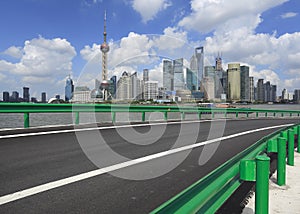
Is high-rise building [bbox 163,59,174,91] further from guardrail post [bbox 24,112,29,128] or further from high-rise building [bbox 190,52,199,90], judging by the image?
guardrail post [bbox 24,112,29,128]

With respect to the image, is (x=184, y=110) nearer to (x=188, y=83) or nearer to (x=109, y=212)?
(x=188, y=83)

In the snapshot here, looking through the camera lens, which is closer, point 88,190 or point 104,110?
point 88,190

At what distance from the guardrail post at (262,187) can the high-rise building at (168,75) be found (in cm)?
656

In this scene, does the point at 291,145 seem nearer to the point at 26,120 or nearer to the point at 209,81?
the point at 209,81

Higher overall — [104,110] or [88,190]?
[104,110]

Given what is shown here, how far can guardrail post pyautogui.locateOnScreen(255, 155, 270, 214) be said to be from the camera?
2.35 meters

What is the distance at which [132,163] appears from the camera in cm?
486

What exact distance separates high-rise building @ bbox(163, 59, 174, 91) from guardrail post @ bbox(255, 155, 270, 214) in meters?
6.56

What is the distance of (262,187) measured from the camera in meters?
2.38

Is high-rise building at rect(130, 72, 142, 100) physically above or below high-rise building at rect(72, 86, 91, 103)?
above

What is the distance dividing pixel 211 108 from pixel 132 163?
49.9 ft

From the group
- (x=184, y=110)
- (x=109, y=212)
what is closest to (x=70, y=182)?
(x=109, y=212)

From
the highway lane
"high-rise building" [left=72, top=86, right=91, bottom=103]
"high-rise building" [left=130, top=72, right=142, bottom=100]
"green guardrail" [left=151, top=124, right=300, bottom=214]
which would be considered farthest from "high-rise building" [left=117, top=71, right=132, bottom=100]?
"green guardrail" [left=151, top=124, right=300, bottom=214]

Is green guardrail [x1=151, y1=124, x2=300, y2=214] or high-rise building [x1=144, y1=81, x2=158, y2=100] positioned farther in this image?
high-rise building [x1=144, y1=81, x2=158, y2=100]
